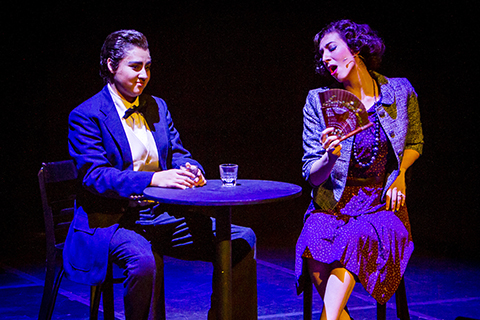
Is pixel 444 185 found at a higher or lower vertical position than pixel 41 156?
lower

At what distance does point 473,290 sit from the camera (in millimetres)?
3188

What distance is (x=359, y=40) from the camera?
7.39 ft

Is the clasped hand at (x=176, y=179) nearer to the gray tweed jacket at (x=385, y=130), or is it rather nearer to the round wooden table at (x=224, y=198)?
the round wooden table at (x=224, y=198)

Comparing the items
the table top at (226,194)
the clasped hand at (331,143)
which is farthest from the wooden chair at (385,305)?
the clasped hand at (331,143)

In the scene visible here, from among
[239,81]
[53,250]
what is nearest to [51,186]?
[53,250]

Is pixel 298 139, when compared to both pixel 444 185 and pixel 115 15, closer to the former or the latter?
pixel 444 185

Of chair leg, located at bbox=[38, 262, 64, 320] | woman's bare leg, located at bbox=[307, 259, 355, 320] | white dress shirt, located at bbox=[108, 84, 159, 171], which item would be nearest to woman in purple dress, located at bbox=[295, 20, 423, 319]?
woman's bare leg, located at bbox=[307, 259, 355, 320]

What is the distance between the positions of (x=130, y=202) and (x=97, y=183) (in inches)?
9.5

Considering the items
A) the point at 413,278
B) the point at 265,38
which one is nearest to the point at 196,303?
the point at 413,278

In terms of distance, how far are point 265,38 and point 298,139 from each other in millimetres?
1085

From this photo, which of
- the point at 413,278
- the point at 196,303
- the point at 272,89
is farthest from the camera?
the point at 272,89

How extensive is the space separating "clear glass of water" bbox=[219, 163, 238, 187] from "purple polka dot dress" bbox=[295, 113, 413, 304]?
1.21ft

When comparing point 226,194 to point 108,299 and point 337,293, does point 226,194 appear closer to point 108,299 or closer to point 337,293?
point 337,293

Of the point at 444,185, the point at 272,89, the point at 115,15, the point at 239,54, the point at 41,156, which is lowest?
the point at 444,185
